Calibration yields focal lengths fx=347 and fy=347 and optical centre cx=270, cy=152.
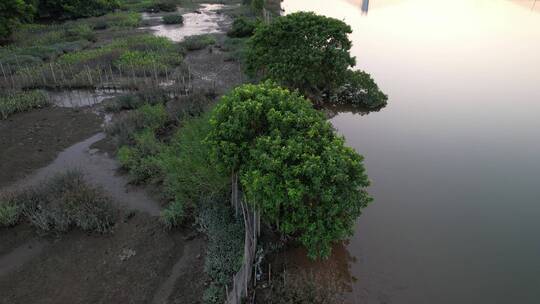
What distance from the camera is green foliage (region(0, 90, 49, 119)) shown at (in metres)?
16.2

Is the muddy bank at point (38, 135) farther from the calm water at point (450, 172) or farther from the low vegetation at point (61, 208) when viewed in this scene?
the calm water at point (450, 172)

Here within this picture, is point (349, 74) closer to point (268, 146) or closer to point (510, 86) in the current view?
point (510, 86)

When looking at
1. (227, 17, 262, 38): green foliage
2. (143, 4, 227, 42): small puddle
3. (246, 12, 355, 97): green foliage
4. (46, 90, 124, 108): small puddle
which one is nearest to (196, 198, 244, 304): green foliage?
(246, 12, 355, 97): green foliage

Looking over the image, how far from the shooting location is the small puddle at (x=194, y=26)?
31775 millimetres

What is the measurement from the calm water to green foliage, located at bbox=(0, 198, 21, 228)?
9.67 metres

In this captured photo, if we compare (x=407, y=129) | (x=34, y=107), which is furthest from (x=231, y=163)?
(x=34, y=107)

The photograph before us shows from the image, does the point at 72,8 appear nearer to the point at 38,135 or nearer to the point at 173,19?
the point at 173,19

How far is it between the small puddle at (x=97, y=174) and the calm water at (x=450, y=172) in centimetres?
678

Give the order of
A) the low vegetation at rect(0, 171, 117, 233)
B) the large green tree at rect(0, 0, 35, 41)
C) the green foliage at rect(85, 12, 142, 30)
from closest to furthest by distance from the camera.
Result: 1. the low vegetation at rect(0, 171, 117, 233)
2. the large green tree at rect(0, 0, 35, 41)
3. the green foliage at rect(85, 12, 142, 30)

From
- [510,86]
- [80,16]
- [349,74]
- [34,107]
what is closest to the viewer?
[34,107]

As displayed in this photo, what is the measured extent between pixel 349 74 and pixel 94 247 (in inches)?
572

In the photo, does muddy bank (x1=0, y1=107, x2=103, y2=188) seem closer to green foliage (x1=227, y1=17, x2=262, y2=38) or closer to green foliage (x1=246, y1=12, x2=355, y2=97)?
green foliage (x1=246, y1=12, x2=355, y2=97)

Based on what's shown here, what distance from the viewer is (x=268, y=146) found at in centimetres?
798

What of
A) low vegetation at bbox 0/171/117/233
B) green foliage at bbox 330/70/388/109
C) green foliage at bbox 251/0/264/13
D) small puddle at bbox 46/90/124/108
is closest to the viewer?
low vegetation at bbox 0/171/117/233
